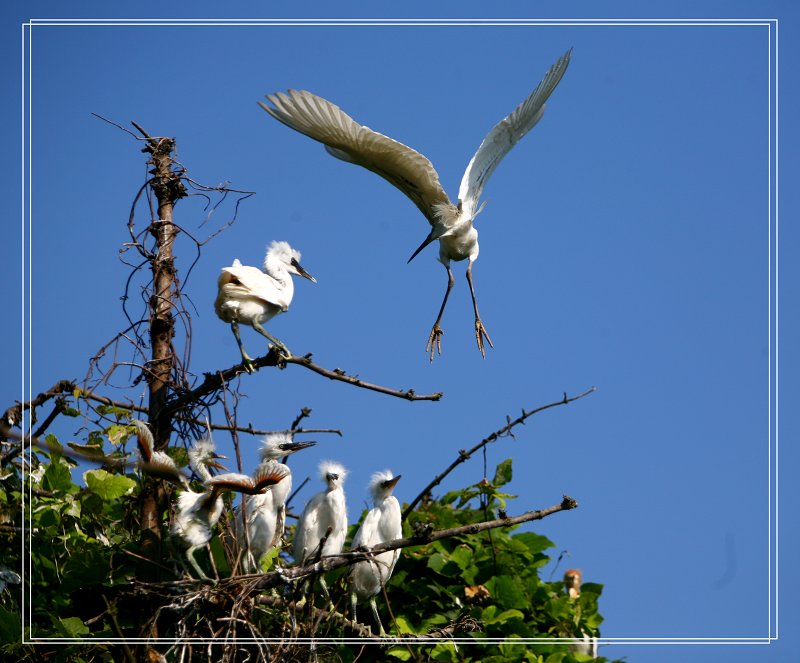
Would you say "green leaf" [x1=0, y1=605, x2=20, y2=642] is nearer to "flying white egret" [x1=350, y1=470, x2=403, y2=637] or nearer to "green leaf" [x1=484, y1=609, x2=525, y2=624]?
"flying white egret" [x1=350, y1=470, x2=403, y2=637]

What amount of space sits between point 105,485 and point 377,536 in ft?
3.84

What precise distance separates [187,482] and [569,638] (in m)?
1.73

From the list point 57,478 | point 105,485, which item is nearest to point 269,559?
Answer: point 105,485

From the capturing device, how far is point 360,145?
14.0 feet

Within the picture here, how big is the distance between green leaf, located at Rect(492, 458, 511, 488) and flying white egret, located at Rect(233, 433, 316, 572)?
86 centimetres

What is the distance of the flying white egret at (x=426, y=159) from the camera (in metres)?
4.02

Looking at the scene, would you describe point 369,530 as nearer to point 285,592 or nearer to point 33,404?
point 285,592

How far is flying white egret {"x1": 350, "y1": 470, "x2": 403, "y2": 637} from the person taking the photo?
4090 millimetres

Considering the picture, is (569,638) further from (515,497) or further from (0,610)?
(0,610)

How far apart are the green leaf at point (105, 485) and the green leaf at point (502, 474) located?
4.96ft

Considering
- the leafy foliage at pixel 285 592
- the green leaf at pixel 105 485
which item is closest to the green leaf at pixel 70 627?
the leafy foliage at pixel 285 592

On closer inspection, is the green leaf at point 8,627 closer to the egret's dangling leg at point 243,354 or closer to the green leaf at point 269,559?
the green leaf at point 269,559

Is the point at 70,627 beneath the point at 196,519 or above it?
beneath

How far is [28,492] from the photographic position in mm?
3900
